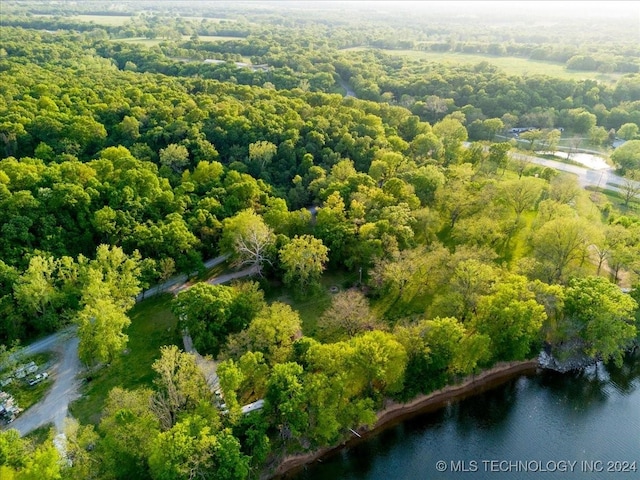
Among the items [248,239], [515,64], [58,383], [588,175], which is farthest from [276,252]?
[515,64]

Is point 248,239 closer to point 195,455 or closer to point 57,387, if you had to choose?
point 57,387

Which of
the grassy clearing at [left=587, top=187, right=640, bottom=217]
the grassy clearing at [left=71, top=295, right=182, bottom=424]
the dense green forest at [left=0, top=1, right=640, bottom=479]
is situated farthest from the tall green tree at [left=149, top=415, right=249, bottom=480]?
the grassy clearing at [left=587, top=187, right=640, bottom=217]

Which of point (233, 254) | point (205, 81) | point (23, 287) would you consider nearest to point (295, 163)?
point (233, 254)

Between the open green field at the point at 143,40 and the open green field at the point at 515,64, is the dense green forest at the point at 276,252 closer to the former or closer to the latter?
the open green field at the point at 515,64

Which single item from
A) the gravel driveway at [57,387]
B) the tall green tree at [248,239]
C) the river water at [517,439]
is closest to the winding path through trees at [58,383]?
the gravel driveway at [57,387]

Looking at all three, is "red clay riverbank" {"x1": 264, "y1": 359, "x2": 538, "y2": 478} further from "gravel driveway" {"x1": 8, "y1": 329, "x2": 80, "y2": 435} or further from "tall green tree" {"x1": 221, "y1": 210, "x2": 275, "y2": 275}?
"tall green tree" {"x1": 221, "y1": 210, "x2": 275, "y2": 275}

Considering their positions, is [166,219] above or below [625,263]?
above

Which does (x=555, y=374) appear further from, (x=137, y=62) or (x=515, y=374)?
(x=137, y=62)
